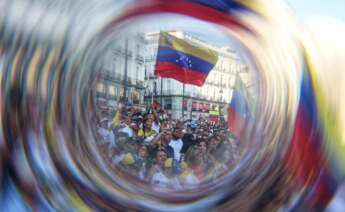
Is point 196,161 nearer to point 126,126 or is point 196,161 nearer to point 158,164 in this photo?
point 158,164

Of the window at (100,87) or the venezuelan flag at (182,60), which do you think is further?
the window at (100,87)

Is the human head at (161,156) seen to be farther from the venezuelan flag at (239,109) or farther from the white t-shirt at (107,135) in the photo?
the venezuelan flag at (239,109)

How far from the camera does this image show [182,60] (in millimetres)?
2475

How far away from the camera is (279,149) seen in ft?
7.61

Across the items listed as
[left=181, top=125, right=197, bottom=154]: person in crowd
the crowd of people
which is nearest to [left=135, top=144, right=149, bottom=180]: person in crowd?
the crowd of people

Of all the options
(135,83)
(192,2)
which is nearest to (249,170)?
(135,83)

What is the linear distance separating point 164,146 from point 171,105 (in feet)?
0.76

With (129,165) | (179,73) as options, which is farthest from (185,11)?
(129,165)

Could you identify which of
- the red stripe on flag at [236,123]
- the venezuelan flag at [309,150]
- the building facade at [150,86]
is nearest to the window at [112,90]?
the building facade at [150,86]

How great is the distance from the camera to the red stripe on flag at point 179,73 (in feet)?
7.93

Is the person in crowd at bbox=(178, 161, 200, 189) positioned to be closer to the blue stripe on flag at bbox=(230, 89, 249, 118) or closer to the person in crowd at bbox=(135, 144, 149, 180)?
the person in crowd at bbox=(135, 144, 149, 180)

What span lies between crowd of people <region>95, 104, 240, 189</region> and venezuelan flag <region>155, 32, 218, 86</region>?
0.70ft

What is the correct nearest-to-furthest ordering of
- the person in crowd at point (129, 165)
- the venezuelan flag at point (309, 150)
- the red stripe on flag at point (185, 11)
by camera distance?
the venezuelan flag at point (309, 150), the red stripe on flag at point (185, 11), the person in crowd at point (129, 165)

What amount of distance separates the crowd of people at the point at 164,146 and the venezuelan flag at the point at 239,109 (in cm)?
5
